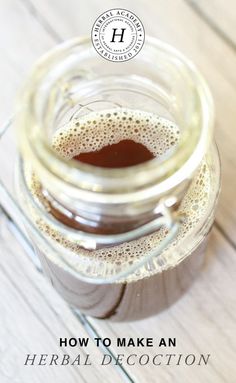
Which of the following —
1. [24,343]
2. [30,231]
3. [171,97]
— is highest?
[171,97]

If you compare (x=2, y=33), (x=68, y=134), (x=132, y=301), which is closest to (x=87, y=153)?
(x=68, y=134)

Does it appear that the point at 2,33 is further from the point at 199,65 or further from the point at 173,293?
the point at 173,293

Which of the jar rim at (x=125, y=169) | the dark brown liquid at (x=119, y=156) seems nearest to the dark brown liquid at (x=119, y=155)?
the dark brown liquid at (x=119, y=156)

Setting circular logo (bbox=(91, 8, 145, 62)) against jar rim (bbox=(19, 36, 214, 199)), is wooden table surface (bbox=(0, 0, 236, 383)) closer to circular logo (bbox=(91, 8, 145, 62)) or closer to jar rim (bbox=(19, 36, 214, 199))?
circular logo (bbox=(91, 8, 145, 62))

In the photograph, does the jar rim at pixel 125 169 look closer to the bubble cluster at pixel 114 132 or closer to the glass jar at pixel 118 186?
the glass jar at pixel 118 186

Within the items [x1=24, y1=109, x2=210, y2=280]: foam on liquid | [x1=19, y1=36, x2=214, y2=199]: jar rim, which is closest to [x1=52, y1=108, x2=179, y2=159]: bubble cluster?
[x1=24, y1=109, x2=210, y2=280]: foam on liquid

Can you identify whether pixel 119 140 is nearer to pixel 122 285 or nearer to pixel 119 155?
pixel 119 155
